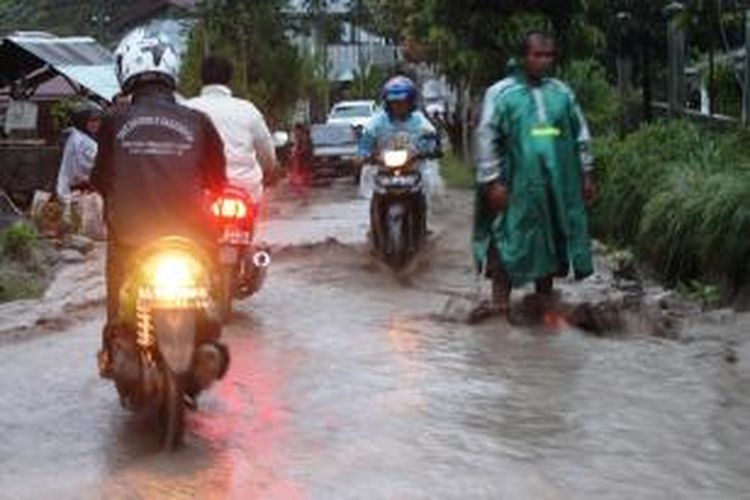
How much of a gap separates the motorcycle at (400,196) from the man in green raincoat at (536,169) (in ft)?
11.1

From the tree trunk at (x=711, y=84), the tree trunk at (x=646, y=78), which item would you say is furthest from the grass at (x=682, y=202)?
the tree trunk at (x=646, y=78)

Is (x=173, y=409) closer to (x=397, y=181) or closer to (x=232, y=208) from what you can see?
(x=232, y=208)

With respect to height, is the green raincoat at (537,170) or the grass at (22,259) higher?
the green raincoat at (537,170)

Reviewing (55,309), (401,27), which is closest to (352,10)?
(401,27)

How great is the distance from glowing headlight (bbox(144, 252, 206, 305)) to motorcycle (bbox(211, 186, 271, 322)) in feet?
8.18

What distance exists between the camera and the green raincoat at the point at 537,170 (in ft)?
29.9

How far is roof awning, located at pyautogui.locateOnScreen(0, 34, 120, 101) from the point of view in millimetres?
26844

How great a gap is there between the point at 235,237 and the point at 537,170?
1884mm

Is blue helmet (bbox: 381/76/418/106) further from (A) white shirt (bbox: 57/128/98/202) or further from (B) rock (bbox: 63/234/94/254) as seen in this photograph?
(B) rock (bbox: 63/234/94/254)

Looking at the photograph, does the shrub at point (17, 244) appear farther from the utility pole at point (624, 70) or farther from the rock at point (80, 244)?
the utility pole at point (624, 70)

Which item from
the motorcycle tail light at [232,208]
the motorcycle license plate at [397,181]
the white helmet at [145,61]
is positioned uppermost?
the white helmet at [145,61]

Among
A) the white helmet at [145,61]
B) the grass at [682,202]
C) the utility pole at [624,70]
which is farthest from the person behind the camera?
the utility pole at [624,70]

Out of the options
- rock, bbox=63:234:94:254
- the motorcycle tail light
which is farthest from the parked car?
the motorcycle tail light

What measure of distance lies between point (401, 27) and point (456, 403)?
99.5 feet
